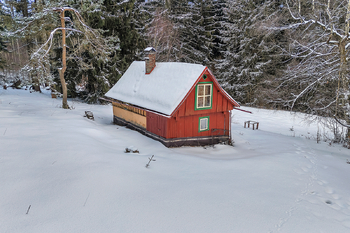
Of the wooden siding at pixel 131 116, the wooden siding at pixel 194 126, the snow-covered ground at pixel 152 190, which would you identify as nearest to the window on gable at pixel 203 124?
the wooden siding at pixel 194 126

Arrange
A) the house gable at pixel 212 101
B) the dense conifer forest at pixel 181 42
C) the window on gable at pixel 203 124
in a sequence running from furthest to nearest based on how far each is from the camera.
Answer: the dense conifer forest at pixel 181 42
the window on gable at pixel 203 124
the house gable at pixel 212 101

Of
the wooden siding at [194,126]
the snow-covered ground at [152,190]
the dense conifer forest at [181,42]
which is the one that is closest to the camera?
the snow-covered ground at [152,190]

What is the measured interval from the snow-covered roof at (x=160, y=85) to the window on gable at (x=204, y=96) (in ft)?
2.27

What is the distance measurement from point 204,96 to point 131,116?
205 inches

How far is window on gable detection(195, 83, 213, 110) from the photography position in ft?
41.1

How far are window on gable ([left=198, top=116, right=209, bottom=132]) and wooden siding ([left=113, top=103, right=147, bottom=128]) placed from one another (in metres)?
3.26

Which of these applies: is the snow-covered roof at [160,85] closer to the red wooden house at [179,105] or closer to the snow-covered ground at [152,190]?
the red wooden house at [179,105]

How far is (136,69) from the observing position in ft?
53.2

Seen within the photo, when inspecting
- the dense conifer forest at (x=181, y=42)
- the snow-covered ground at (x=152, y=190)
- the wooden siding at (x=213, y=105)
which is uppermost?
Result: the dense conifer forest at (x=181, y=42)

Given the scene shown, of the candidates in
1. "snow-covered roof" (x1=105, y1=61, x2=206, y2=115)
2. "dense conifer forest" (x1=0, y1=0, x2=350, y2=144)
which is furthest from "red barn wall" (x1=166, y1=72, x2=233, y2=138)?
"dense conifer forest" (x1=0, y1=0, x2=350, y2=144)

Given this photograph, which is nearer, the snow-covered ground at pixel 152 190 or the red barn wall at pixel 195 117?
the snow-covered ground at pixel 152 190

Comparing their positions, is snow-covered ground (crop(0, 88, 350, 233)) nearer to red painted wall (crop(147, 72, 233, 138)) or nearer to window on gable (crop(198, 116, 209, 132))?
red painted wall (crop(147, 72, 233, 138))

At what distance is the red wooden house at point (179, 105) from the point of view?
39.8 ft

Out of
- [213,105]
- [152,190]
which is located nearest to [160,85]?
[213,105]
